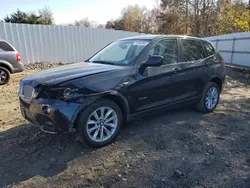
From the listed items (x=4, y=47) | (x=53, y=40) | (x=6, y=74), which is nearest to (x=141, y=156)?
(x=6, y=74)

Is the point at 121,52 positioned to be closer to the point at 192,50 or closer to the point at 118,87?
the point at 118,87

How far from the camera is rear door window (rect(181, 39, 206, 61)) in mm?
4798

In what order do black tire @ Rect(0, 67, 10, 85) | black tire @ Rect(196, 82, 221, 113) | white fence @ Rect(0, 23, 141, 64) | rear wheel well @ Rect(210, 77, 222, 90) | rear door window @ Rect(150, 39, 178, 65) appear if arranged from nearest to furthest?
rear door window @ Rect(150, 39, 178, 65) < black tire @ Rect(196, 82, 221, 113) < rear wheel well @ Rect(210, 77, 222, 90) < black tire @ Rect(0, 67, 10, 85) < white fence @ Rect(0, 23, 141, 64)

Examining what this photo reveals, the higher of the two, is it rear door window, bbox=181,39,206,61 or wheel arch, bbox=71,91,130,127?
rear door window, bbox=181,39,206,61

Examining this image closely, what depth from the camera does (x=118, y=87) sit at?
368cm

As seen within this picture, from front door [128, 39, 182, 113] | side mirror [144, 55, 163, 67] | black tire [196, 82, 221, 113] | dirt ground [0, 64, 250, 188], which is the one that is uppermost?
side mirror [144, 55, 163, 67]

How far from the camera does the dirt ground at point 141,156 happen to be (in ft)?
9.56

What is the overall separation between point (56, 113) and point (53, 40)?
33.2ft

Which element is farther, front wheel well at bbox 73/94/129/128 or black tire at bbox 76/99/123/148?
front wheel well at bbox 73/94/129/128

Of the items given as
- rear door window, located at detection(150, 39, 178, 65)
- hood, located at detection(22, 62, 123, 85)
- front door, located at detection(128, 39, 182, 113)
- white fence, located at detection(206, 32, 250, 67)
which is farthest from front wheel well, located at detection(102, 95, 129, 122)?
white fence, located at detection(206, 32, 250, 67)

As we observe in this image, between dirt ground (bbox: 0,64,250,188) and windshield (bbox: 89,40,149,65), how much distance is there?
50.7 inches

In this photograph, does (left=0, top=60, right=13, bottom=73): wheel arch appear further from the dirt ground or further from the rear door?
the rear door

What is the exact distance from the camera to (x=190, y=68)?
480 cm

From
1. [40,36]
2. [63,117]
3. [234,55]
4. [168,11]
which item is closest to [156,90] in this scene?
[63,117]
